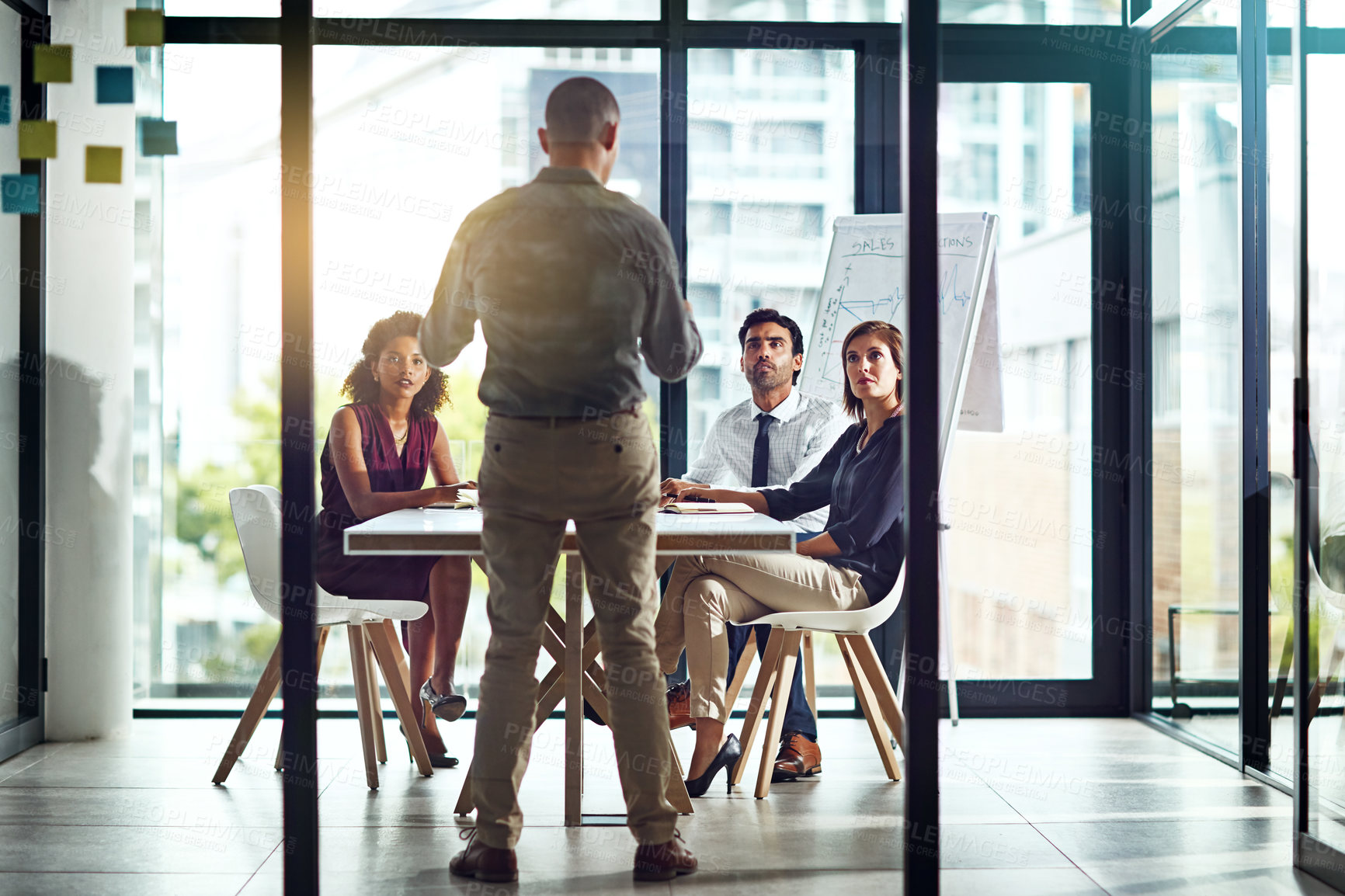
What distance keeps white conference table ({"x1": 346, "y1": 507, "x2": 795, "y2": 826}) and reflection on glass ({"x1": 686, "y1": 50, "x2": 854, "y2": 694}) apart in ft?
3.88

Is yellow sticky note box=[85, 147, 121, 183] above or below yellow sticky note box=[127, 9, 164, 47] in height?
below

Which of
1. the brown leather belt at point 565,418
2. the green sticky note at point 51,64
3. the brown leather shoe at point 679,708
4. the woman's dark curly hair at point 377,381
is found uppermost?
the green sticky note at point 51,64

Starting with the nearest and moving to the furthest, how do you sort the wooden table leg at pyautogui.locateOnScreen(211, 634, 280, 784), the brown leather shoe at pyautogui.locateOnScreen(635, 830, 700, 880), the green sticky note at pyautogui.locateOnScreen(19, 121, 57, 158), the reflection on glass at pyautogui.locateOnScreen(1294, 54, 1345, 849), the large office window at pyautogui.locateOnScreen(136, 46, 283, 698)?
1. the brown leather shoe at pyautogui.locateOnScreen(635, 830, 700, 880)
2. the reflection on glass at pyautogui.locateOnScreen(1294, 54, 1345, 849)
3. the wooden table leg at pyautogui.locateOnScreen(211, 634, 280, 784)
4. the green sticky note at pyautogui.locateOnScreen(19, 121, 57, 158)
5. the large office window at pyautogui.locateOnScreen(136, 46, 283, 698)

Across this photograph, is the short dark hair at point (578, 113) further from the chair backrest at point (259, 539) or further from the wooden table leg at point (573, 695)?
the chair backrest at point (259, 539)

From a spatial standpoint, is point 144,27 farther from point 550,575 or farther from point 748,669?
point 748,669

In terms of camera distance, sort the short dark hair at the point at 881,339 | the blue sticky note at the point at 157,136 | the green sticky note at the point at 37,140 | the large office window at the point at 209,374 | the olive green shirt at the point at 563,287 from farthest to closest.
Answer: the large office window at the point at 209,374, the green sticky note at the point at 37,140, the short dark hair at the point at 881,339, the blue sticky note at the point at 157,136, the olive green shirt at the point at 563,287

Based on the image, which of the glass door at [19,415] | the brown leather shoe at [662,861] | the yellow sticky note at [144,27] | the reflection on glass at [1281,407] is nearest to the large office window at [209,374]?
the glass door at [19,415]

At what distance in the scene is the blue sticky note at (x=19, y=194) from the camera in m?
3.56

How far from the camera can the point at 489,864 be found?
2.39 meters

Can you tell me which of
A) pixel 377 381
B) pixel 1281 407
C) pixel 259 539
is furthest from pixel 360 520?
pixel 1281 407

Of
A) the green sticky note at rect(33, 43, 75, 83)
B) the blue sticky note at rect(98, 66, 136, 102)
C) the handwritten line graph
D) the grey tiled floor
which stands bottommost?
the grey tiled floor

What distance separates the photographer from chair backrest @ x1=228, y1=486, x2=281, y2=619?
319 cm

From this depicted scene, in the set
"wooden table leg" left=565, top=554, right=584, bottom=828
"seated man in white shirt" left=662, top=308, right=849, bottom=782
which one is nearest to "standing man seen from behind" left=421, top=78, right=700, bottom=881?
"wooden table leg" left=565, top=554, right=584, bottom=828

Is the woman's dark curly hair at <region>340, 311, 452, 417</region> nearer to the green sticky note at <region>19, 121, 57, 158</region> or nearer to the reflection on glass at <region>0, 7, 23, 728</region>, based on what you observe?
the reflection on glass at <region>0, 7, 23, 728</region>
